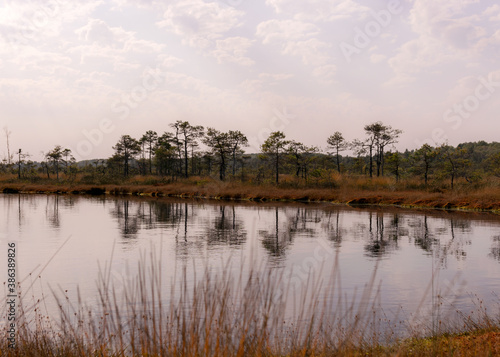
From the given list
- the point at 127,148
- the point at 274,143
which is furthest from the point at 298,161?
the point at 127,148

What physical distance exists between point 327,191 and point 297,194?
3651 mm

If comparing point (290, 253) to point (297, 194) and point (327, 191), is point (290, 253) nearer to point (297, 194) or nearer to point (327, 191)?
point (297, 194)

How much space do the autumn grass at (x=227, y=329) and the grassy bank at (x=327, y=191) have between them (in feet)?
108

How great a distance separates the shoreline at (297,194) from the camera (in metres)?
38.8

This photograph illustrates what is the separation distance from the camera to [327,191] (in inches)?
1987

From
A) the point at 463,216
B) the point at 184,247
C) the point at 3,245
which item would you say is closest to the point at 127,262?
the point at 184,247

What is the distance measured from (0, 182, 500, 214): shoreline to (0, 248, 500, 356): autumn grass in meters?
32.4

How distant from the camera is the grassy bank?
39.6m

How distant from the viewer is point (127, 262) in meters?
14.7

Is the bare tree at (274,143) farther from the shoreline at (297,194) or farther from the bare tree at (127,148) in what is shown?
the bare tree at (127,148)

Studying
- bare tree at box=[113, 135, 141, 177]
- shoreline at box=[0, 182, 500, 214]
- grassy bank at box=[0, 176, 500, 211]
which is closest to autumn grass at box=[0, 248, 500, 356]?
shoreline at box=[0, 182, 500, 214]

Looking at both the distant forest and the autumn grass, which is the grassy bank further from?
the autumn grass

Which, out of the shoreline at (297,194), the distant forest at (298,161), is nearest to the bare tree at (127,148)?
the distant forest at (298,161)

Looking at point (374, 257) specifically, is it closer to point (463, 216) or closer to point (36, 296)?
point (36, 296)
